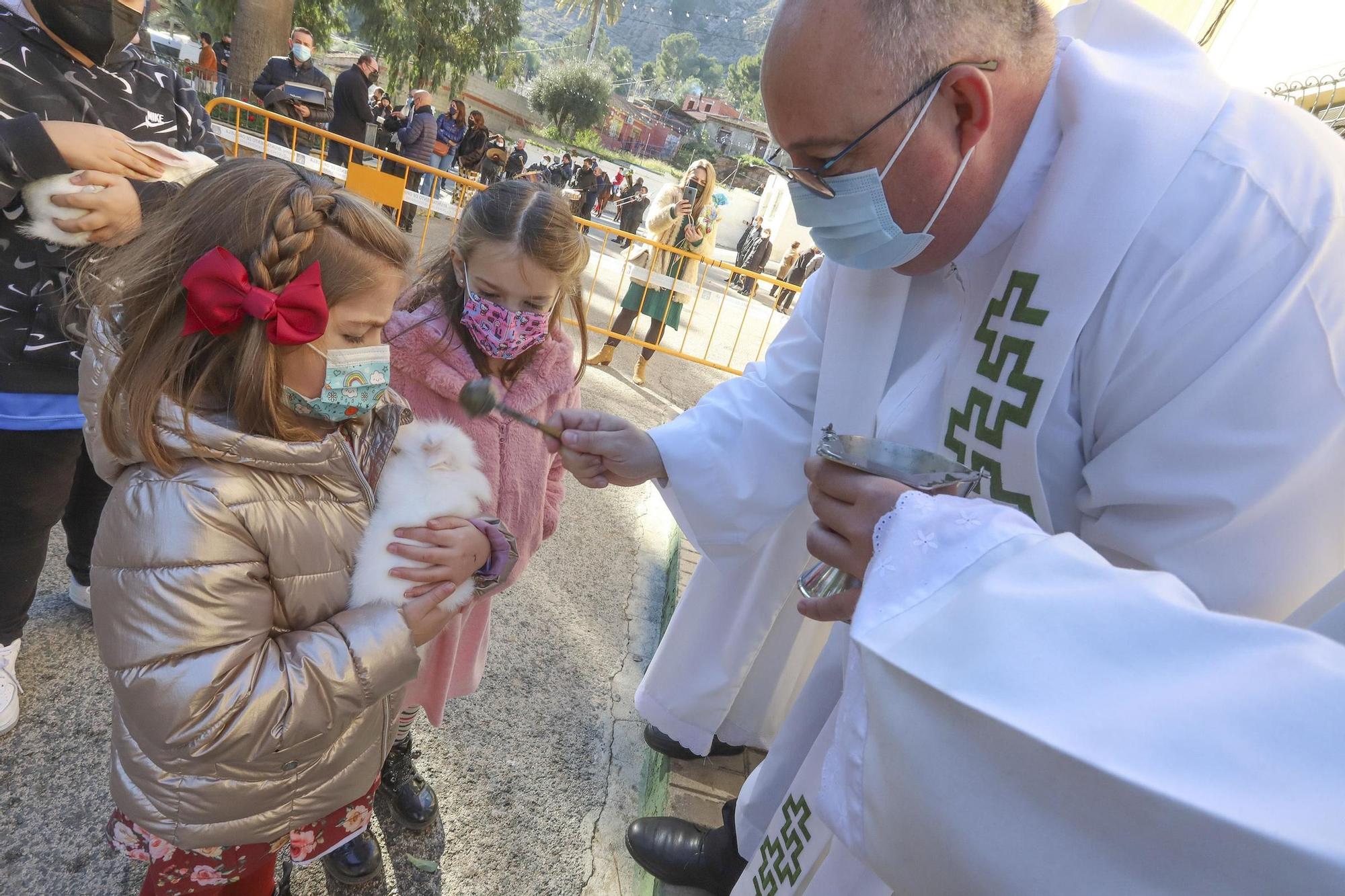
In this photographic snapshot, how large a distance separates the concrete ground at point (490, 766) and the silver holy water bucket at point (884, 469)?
1334 mm

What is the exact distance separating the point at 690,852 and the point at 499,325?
61.1 inches

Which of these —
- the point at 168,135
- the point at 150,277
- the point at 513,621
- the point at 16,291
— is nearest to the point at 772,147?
the point at 150,277

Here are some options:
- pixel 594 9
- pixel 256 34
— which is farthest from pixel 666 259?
pixel 594 9

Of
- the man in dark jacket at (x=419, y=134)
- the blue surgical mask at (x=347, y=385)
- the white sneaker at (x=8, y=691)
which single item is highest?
the blue surgical mask at (x=347, y=385)

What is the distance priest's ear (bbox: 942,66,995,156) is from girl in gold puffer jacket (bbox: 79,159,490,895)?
113cm

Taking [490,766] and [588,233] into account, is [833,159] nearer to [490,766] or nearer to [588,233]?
[490,766]

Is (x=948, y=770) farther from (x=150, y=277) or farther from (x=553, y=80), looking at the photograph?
(x=553, y=80)

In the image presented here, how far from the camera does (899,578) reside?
3.06ft

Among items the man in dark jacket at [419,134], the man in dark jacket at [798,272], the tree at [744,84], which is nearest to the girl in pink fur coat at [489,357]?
the man in dark jacket at [419,134]

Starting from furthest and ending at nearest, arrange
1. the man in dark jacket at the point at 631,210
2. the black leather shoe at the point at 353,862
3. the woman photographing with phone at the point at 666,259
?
the man in dark jacket at the point at 631,210 < the woman photographing with phone at the point at 666,259 < the black leather shoe at the point at 353,862

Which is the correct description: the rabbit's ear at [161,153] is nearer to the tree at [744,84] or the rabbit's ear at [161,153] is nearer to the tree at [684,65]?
the tree at [744,84]

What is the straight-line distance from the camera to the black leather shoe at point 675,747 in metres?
2.44

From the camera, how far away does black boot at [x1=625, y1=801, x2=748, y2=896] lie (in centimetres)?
198

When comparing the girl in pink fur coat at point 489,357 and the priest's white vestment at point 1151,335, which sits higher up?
the priest's white vestment at point 1151,335
